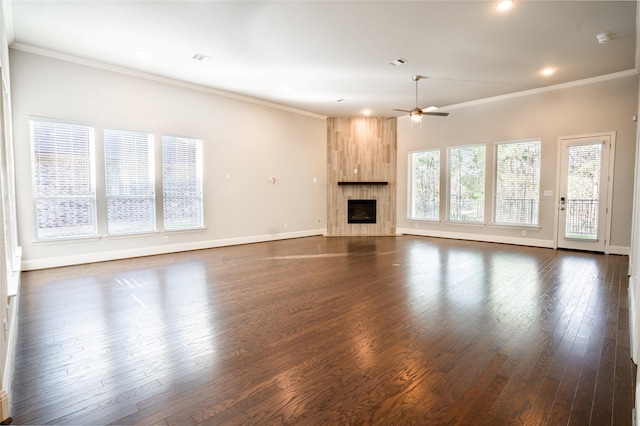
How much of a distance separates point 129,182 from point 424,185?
23.5ft

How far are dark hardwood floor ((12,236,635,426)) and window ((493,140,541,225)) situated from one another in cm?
253

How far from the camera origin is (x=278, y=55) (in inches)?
204

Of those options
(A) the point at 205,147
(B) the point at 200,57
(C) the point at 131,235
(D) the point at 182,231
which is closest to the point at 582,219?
(B) the point at 200,57

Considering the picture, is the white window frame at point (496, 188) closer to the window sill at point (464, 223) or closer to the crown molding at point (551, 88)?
the window sill at point (464, 223)

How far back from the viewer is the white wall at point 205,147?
495 cm

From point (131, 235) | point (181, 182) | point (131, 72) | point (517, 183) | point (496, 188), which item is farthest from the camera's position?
point (496, 188)

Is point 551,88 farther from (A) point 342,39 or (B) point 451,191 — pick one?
(A) point 342,39

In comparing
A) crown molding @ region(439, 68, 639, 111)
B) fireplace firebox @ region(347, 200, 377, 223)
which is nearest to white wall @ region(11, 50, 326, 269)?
fireplace firebox @ region(347, 200, 377, 223)

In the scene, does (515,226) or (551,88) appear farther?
(515,226)

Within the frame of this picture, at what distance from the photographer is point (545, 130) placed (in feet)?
22.5

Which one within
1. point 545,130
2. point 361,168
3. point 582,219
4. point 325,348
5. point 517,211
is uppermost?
point 545,130

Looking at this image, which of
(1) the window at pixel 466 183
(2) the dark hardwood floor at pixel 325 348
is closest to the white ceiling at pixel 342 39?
(1) the window at pixel 466 183

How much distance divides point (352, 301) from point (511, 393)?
181 cm

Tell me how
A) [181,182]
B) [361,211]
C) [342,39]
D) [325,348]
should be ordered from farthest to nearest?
[361,211]
[181,182]
[342,39]
[325,348]
